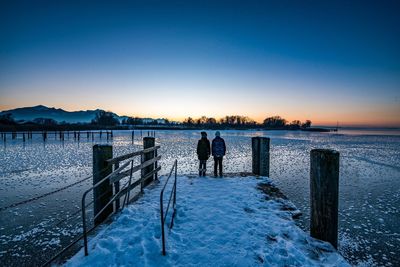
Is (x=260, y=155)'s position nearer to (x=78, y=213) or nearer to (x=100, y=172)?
(x=100, y=172)

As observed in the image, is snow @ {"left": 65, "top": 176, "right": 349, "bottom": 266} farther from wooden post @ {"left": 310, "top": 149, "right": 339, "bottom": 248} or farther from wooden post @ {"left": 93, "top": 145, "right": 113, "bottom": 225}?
wooden post @ {"left": 93, "top": 145, "right": 113, "bottom": 225}

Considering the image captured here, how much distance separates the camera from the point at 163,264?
3420mm

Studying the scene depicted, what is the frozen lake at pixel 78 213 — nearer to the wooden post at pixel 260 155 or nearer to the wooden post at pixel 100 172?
the wooden post at pixel 100 172

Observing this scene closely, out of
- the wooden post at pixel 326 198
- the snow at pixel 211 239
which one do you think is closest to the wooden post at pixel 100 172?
the snow at pixel 211 239

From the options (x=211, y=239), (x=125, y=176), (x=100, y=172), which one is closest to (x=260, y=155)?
(x=125, y=176)

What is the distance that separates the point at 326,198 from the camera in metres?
4.35

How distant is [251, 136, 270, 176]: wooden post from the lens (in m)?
9.20

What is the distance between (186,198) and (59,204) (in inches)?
216

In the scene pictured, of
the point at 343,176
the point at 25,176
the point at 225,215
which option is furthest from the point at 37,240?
the point at 343,176

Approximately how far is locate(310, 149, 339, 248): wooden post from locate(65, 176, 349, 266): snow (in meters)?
0.26

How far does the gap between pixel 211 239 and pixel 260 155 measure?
5.88 m

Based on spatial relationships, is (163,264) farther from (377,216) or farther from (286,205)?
(377,216)

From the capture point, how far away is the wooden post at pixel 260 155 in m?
9.20

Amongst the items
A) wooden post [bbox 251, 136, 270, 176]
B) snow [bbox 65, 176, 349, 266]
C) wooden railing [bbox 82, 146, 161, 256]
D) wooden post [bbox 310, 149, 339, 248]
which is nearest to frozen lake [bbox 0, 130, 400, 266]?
wooden post [bbox 310, 149, 339, 248]
